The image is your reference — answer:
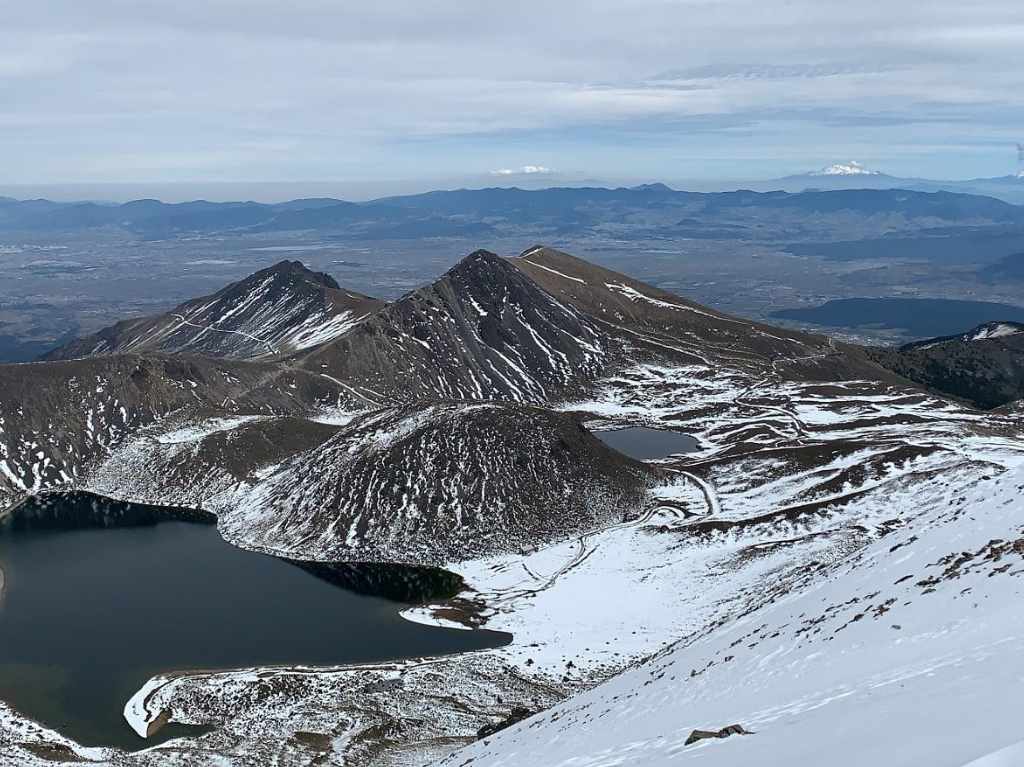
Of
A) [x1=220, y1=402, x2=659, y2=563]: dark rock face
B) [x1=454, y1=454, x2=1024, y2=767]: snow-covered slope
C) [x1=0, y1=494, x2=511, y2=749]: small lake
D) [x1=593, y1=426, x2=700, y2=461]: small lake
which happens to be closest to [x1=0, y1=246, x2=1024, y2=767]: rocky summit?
[x1=454, y1=454, x2=1024, y2=767]: snow-covered slope

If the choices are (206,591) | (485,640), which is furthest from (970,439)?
(206,591)

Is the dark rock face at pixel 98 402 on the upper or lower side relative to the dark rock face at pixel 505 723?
upper

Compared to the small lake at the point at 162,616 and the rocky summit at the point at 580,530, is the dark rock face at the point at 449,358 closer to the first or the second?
the rocky summit at the point at 580,530

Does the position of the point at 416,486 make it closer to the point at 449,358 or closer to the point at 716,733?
the point at 716,733

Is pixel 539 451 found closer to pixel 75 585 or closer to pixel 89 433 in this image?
pixel 75 585

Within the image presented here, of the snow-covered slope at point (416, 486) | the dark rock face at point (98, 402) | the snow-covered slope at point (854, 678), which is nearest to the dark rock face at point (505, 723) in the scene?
the snow-covered slope at point (854, 678)

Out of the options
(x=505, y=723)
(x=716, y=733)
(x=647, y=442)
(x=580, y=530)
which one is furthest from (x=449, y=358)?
(x=716, y=733)
